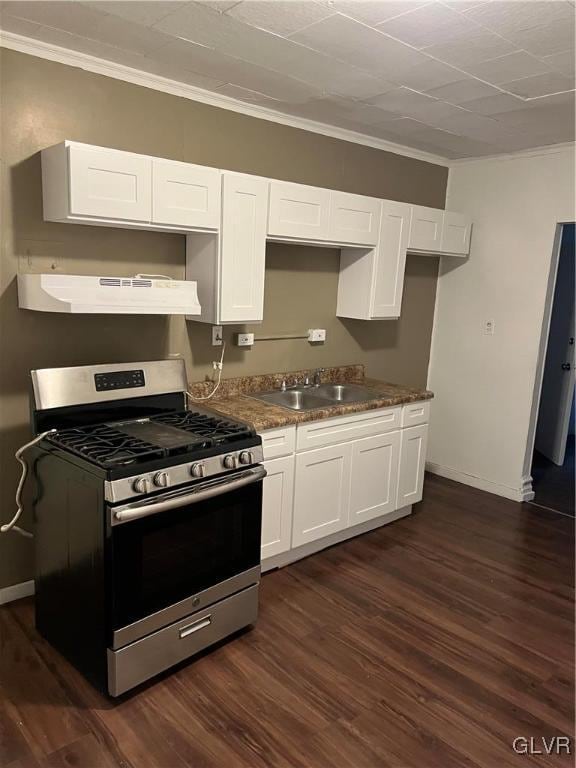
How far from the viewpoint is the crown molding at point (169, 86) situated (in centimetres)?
241

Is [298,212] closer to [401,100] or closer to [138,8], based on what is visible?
[401,100]

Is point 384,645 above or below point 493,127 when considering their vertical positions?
below

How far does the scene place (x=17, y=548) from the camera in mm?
2717

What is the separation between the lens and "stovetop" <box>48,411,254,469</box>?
6.89ft

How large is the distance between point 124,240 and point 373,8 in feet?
4.87

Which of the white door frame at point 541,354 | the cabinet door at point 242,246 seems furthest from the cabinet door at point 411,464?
the cabinet door at point 242,246


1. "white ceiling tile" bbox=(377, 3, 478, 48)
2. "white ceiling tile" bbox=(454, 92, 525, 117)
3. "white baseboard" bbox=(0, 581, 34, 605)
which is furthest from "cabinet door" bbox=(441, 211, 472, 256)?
"white baseboard" bbox=(0, 581, 34, 605)

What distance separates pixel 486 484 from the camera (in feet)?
14.6

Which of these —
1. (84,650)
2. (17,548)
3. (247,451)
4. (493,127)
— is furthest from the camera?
(493,127)

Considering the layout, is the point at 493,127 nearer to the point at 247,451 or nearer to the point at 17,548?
the point at 247,451

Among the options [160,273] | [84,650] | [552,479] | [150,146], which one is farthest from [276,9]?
[552,479]

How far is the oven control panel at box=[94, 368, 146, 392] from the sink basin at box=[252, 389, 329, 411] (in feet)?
3.08

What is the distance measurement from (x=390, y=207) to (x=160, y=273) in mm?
1552

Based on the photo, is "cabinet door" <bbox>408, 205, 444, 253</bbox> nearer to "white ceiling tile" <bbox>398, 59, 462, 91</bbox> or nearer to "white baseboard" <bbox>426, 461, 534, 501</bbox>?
"white ceiling tile" <bbox>398, 59, 462, 91</bbox>
